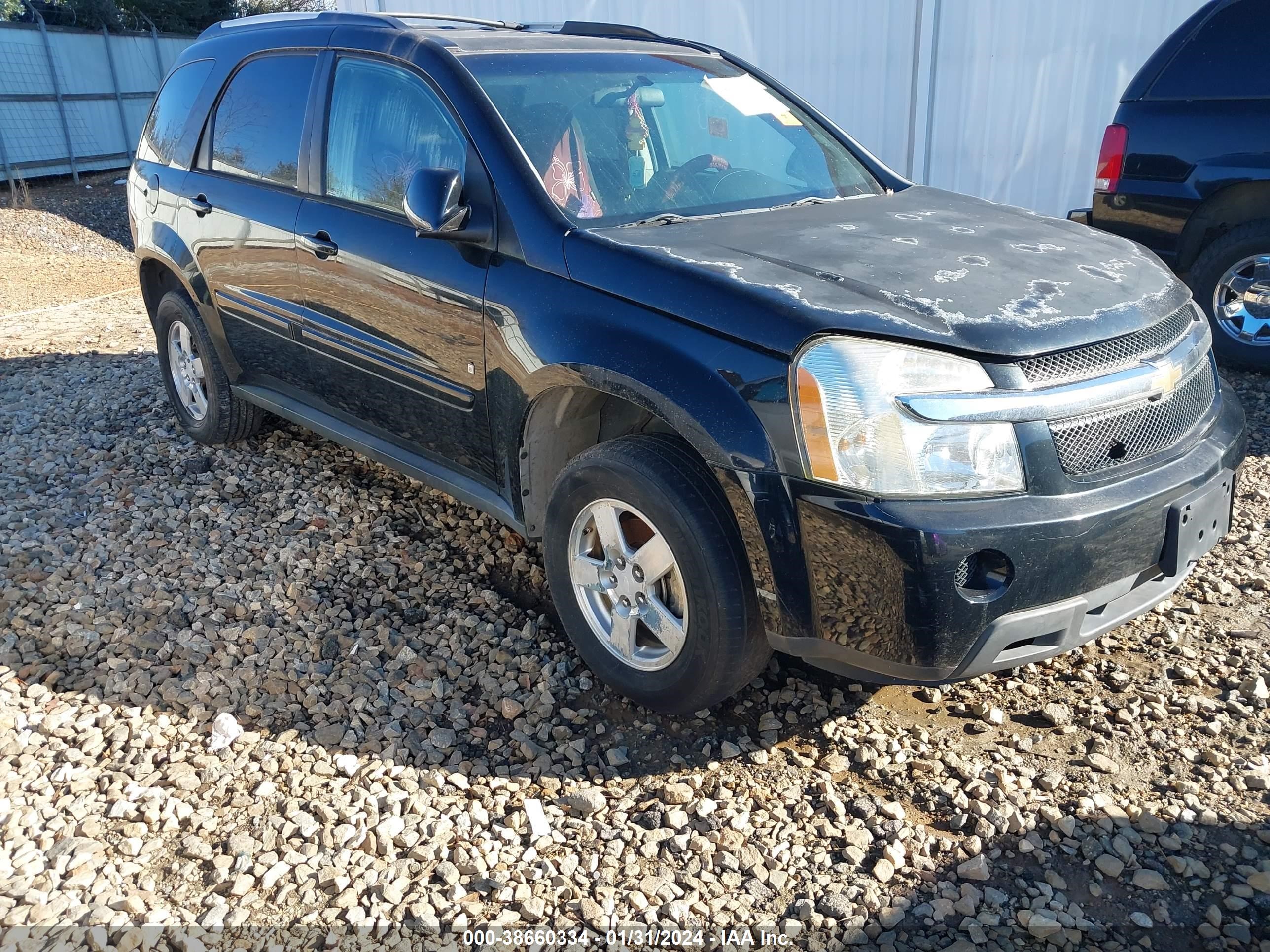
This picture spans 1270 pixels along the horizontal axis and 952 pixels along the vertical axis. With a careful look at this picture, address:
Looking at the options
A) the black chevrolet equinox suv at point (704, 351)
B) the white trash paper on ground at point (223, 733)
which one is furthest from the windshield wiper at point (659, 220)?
the white trash paper on ground at point (223, 733)

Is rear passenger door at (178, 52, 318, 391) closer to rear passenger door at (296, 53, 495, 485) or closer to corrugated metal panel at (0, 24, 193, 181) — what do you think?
rear passenger door at (296, 53, 495, 485)

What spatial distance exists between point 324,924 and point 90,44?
18.0 m

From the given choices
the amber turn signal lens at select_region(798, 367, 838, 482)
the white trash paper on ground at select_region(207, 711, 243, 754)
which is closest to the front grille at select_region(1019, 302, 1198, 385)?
the amber turn signal lens at select_region(798, 367, 838, 482)

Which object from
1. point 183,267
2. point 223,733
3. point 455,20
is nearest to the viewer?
point 223,733

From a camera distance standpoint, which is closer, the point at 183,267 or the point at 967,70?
the point at 183,267

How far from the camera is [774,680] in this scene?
3.16 meters

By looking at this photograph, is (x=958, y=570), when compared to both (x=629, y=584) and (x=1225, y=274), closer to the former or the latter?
(x=629, y=584)

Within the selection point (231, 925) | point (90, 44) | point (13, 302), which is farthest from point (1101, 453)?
point (90, 44)

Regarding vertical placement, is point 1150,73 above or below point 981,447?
above

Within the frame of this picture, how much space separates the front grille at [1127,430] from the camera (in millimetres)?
2422

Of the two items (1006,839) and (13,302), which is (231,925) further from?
(13,302)

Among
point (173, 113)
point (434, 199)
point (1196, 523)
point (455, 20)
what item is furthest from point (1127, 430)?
point (173, 113)

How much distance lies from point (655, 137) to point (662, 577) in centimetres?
156

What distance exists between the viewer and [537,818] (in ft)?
8.61
